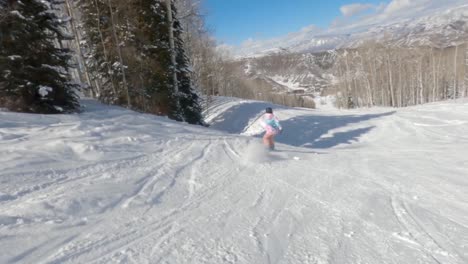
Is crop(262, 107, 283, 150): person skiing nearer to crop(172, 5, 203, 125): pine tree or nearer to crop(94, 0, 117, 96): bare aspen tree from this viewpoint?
crop(172, 5, 203, 125): pine tree

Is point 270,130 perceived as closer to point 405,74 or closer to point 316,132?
point 316,132

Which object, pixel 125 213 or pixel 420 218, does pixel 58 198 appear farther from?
pixel 420 218

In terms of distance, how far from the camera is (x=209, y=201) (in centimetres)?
418

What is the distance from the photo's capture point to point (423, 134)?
14.7 m

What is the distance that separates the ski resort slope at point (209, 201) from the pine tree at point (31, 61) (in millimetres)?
1217

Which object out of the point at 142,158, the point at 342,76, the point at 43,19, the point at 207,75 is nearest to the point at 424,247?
the point at 142,158

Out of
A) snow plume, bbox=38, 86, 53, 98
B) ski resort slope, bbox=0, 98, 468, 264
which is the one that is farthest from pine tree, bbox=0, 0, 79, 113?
ski resort slope, bbox=0, 98, 468, 264

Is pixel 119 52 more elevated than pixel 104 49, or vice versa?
pixel 104 49

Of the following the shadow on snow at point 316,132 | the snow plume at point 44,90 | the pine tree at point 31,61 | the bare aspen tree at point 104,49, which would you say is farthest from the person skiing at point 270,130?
the bare aspen tree at point 104,49

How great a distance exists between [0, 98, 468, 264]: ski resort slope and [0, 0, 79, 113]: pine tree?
1.22 m

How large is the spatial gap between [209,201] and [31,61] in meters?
8.33

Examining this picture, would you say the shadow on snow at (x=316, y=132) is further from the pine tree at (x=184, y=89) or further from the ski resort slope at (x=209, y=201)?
the ski resort slope at (x=209, y=201)

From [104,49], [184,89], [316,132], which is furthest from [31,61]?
[316,132]

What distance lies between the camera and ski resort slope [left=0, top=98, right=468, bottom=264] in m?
2.84
